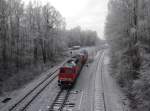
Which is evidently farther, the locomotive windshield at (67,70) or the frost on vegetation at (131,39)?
the locomotive windshield at (67,70)

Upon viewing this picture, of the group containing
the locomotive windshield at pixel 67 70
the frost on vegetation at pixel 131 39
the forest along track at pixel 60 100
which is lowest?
the forest along track at pixel 60 100

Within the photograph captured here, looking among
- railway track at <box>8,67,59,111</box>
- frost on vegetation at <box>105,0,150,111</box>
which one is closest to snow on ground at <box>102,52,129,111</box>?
frost on vegetation at <box>105,0,150,111</box>

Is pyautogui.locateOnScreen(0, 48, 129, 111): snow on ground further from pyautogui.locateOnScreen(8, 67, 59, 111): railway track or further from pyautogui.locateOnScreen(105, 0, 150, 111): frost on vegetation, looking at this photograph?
pyautogui.locateOnScreen(105, 0, 150, 111): frost on vegetation

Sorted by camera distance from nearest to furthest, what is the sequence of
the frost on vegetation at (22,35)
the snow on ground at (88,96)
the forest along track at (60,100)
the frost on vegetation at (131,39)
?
the forest along track at (60,100), the snow on ground at (88,96), the frost on vegetation at (131,39), the frost on vegetation at (22,35)

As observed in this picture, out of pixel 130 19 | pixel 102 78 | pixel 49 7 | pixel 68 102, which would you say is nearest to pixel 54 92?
pixel 68 102

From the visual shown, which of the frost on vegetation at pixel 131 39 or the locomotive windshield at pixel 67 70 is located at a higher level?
the frost on vegetation at pixel 131 39

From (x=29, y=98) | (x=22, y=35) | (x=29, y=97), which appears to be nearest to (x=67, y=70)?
(x=29, y=97)

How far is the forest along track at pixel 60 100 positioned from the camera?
14352mm

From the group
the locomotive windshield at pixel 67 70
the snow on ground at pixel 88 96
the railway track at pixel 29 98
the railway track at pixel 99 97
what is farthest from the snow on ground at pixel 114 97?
the railway track at pixel 29 98

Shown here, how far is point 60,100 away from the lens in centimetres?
1623

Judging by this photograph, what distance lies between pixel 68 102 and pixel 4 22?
17490mm

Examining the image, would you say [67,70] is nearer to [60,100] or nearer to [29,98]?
[60,100]

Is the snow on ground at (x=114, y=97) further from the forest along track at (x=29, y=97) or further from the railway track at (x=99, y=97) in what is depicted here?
the forest along track at (x=29, y=97)

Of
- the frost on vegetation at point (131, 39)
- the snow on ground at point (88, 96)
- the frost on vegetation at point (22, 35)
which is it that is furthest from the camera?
the frost on vegetation at point (22, 35)
